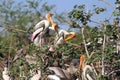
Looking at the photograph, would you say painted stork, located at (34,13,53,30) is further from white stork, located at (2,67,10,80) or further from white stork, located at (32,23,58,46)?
white stork, located at (2,67,10,80)

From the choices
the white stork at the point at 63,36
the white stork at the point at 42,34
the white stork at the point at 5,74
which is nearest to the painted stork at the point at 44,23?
the white stork at the point at 42,34

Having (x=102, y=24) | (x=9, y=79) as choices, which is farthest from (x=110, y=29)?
(x=9, y=79)

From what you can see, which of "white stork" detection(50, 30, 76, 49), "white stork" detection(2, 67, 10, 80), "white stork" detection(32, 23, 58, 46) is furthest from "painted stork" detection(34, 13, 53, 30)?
"white stork" detection(2, 67, 10, 80)

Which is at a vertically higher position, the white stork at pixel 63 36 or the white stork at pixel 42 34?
the white stork at pixel 42 34

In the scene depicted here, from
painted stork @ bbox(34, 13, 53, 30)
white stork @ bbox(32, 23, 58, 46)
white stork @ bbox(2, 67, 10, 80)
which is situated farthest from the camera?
painted stork @ bbox(34, 13, 53, 30)

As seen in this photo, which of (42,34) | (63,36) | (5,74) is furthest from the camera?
(42,34)

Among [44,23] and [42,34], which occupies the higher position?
[44,23]

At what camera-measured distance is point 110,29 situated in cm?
773

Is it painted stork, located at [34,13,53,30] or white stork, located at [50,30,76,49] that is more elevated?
painted stork, located at [34,13,53,30]

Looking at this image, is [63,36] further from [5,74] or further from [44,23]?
[5,74]

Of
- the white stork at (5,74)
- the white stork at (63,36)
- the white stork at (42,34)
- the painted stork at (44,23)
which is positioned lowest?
the white stork at (5,74)

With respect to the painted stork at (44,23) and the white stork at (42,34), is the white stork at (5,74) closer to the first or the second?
the white stork at (42,34)

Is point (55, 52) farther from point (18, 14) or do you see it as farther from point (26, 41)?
point (18, 14)

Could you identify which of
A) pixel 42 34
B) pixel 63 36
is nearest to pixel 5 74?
pixel 63 36
